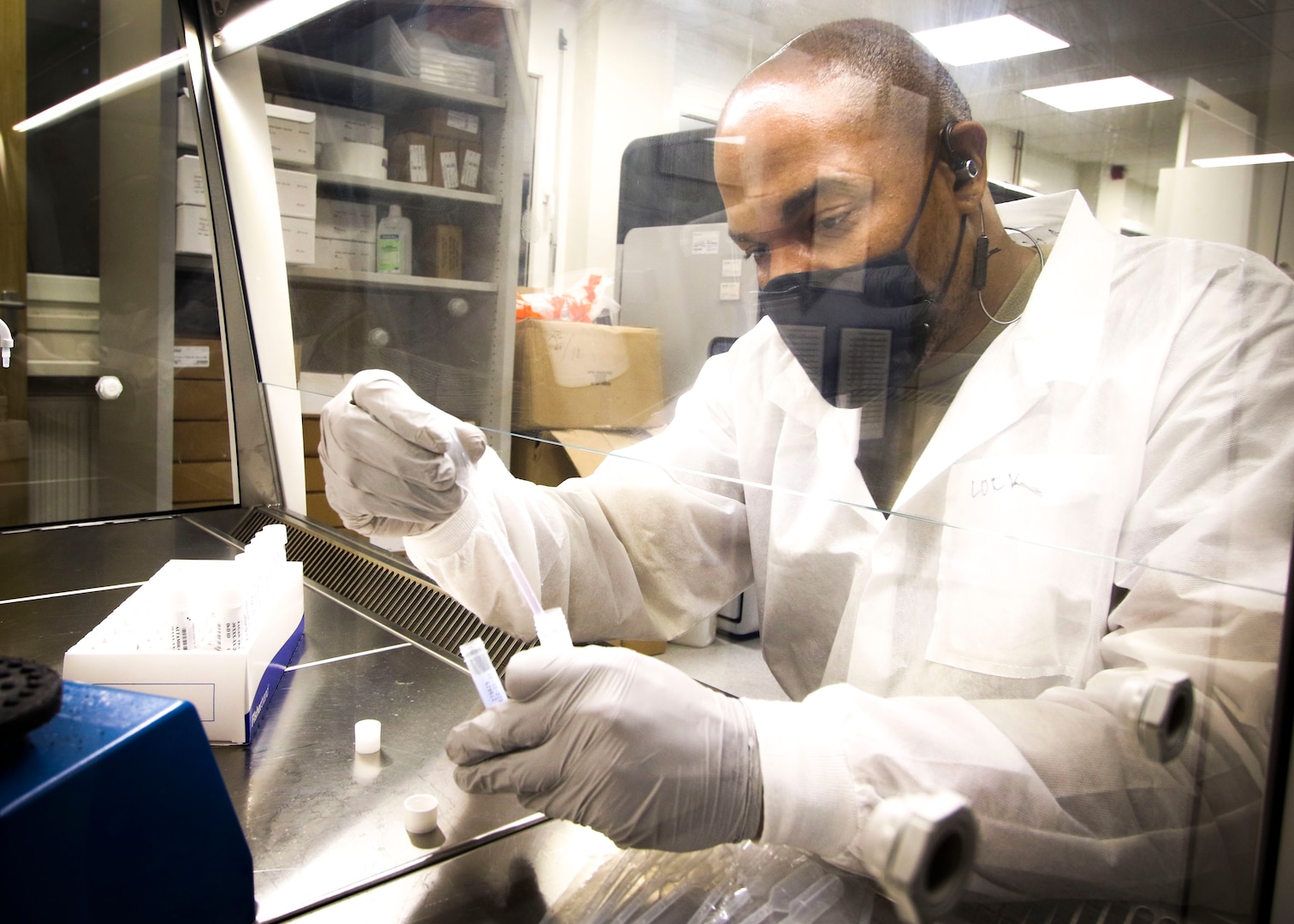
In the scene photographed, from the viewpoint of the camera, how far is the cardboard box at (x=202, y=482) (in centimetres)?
215

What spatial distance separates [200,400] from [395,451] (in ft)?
4.57

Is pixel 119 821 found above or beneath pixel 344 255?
beneath

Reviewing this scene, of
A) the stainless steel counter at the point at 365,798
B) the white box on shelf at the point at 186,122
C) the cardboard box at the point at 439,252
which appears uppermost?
the white box on shelf at the point at 186,122

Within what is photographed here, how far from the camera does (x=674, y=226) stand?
2.86 ft

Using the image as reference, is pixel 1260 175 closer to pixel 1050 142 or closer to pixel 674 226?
pixel 1050 142

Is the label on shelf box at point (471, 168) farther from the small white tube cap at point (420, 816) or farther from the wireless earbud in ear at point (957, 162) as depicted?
the small white tube cap at point (420, 816)

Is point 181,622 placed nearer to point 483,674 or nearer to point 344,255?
point 483,674

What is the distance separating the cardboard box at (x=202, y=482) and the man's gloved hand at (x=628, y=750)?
1.74 meters

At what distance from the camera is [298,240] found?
1.85 m

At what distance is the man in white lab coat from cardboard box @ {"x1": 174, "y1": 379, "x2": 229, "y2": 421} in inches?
65.4


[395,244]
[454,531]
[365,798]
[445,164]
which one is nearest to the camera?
[365,798]

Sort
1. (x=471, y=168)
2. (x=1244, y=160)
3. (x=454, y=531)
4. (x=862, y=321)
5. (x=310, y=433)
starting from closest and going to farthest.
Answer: (x=1244, y=160) < (x=862, y=321) < (x=454, y=531) < (x=471, y=168) < (x=310, y=433)

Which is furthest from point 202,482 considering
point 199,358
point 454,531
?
point 454,531

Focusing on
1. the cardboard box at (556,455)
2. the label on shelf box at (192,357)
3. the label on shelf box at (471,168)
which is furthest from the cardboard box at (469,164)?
the label on shelf box at (192,357)
